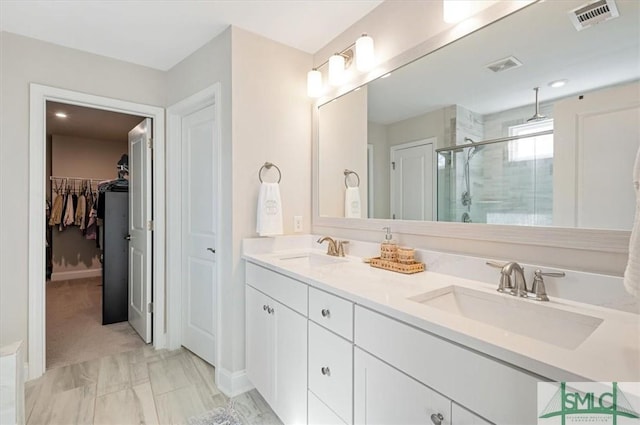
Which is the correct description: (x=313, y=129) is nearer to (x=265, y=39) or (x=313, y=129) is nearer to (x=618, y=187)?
(x=265, y=39)

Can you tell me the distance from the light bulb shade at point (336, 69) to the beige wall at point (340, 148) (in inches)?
4.7

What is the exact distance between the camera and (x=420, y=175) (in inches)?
65.3

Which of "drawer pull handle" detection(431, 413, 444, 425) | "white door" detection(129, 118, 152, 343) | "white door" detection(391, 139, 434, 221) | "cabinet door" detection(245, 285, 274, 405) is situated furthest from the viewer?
"white door" detection(129, 118, 152, 343)

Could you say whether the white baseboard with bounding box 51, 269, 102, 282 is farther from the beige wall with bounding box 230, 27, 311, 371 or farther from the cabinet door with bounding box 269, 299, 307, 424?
the cabinet door with bounding box 269, 299, 307, 424

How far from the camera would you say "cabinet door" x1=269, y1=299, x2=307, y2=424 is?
4.86ft

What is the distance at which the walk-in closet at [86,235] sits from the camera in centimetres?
288

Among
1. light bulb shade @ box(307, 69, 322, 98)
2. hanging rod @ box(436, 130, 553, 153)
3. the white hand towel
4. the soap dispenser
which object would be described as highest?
light bulb shade @ box(307, 69, 322, 98)

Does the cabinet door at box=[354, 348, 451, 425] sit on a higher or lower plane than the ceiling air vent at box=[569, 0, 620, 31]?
lower

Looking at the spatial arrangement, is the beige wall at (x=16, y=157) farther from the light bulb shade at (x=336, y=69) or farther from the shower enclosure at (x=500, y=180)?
the shower enclosure at (x=500, y=180)

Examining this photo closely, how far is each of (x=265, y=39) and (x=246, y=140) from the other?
2.40 ft

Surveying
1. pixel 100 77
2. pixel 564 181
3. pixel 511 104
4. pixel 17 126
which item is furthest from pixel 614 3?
pixel 17 126

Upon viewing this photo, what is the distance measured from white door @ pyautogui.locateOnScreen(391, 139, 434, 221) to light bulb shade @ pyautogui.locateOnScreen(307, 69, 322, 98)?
789mm

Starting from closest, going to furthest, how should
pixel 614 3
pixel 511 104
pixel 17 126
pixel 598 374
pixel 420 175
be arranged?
pixel 598 374, pixel 614 3, pixel 511 104, pixel 420 175, pixel 17 126

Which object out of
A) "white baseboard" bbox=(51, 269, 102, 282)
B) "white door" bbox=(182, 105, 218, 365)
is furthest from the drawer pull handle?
"white baseboard" bbox=(51, 269, 102, 282)
